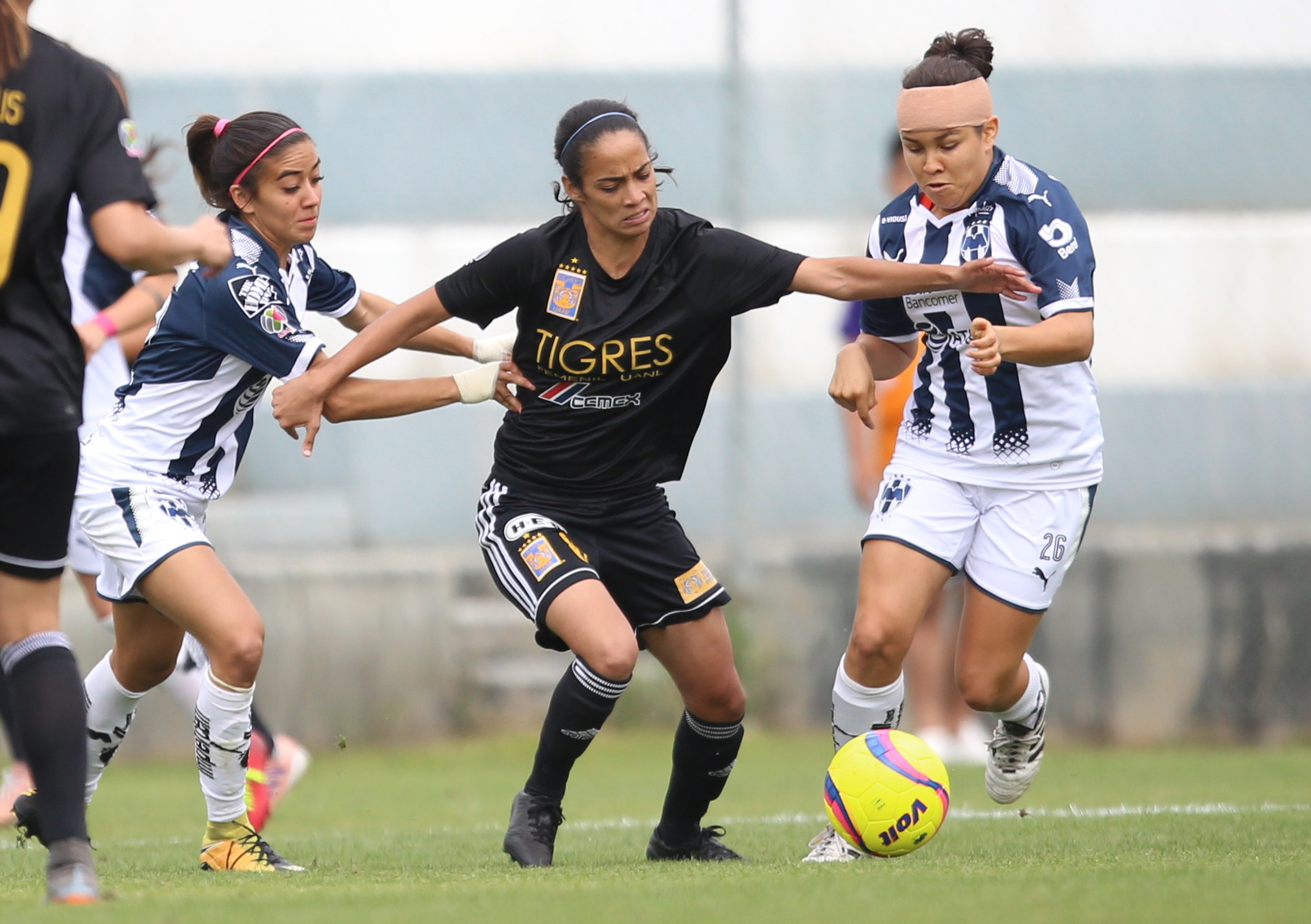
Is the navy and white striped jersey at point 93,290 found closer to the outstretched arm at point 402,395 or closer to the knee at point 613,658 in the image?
the outstretched arm at point 402,395

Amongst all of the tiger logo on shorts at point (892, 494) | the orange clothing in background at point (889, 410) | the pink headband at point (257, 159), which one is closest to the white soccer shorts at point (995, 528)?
the tiger logo on shorts at point (892, 494)

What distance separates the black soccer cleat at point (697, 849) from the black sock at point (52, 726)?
6.17 ft

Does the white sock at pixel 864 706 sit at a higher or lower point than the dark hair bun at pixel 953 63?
lower

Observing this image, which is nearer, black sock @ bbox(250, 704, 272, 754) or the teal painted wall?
black sock @ bbox(250, 704, 272, 754)

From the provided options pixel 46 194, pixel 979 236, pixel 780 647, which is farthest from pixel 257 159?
pixel 780 647

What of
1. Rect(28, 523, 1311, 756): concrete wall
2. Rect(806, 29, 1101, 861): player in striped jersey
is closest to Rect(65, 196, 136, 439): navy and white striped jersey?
Rect(28, 523, 1311, 756): concrete wall

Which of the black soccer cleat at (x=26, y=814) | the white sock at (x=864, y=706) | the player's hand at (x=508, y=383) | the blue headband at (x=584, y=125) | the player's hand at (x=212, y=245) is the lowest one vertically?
the black soccer cleat at (x=26, y=814)

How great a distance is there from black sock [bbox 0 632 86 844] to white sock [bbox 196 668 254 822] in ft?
3.24

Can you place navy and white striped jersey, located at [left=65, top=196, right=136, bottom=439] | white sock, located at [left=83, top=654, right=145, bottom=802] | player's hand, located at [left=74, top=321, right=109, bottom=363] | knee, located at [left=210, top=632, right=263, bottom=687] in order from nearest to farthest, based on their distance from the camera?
knee, located at [left=210, top=632, right=263, bottom=687], white sock, located at [left=83, top=654, right=145, bottom=802], player's hand, located at [left=74, top=321, right=109, bottom=363], navy and white striped jersey, located at [left=65, top=196, right=136, bottom=439]

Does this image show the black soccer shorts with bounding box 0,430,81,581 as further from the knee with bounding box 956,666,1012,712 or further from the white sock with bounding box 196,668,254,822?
the knee with bounding box 956,666,1012,712

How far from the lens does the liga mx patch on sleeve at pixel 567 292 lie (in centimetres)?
479

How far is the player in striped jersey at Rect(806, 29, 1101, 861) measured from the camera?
4906 millimetres

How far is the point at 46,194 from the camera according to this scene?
3551 mm

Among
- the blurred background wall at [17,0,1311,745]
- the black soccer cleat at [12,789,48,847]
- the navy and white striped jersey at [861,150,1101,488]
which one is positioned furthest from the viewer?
the blurred background wall at [17,0,1311,745]
